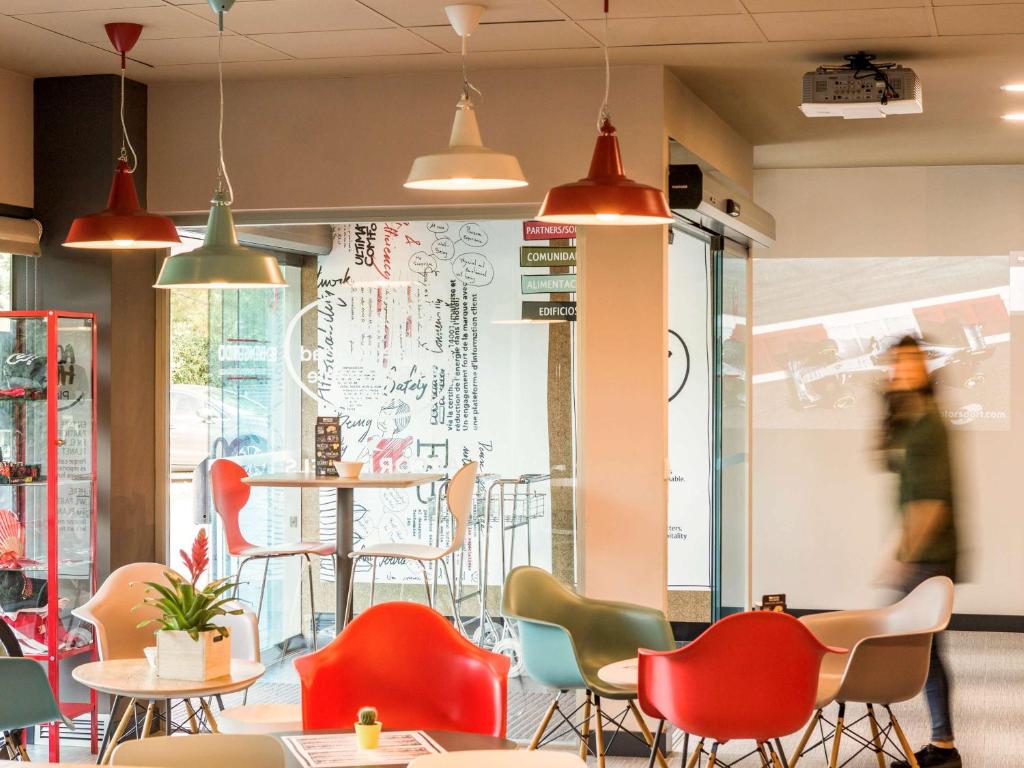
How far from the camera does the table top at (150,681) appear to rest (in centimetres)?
408

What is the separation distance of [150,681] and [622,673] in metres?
1.63

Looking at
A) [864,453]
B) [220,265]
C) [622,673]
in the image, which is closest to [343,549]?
[622,673]

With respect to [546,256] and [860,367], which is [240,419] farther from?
[860,367]

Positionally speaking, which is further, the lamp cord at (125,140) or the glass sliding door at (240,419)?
the glass sliding door at (240,419)

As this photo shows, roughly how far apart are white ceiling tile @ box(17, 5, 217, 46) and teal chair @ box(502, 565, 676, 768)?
2.47 meters

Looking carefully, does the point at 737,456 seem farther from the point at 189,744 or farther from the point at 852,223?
the point at 189,744

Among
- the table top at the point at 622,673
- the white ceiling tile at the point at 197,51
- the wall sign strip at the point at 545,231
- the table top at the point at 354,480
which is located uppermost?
the white ceiling tile at the point at 197,51

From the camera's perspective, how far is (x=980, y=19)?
504cm

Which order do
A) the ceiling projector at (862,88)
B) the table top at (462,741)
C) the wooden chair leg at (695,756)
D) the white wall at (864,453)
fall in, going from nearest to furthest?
1. the table top at (462,741)
2. the wooden chair leg at (695,756)
3. the ceiling projector at (862,88)
4. the white wall at (864,453)

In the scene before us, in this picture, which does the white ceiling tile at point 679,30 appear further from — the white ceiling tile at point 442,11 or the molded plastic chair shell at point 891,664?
the molded plastic chair shell at point 891,664

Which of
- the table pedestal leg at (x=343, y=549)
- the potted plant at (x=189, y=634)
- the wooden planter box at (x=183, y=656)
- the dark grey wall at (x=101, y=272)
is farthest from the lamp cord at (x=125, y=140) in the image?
the wooden planter box at (x=183, y=656)

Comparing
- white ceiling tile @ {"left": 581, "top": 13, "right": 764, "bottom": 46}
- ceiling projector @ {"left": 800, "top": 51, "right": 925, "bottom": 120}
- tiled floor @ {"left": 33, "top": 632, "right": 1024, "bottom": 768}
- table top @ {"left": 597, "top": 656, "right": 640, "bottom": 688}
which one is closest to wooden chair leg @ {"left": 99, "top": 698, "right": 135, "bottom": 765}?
tiled floor @ {"left": 33, "top": 632, "right": 1024, "bottom": 768}

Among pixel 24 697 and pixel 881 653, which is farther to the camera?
pixel 881 653

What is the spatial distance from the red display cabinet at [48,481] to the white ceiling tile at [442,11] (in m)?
1.97
